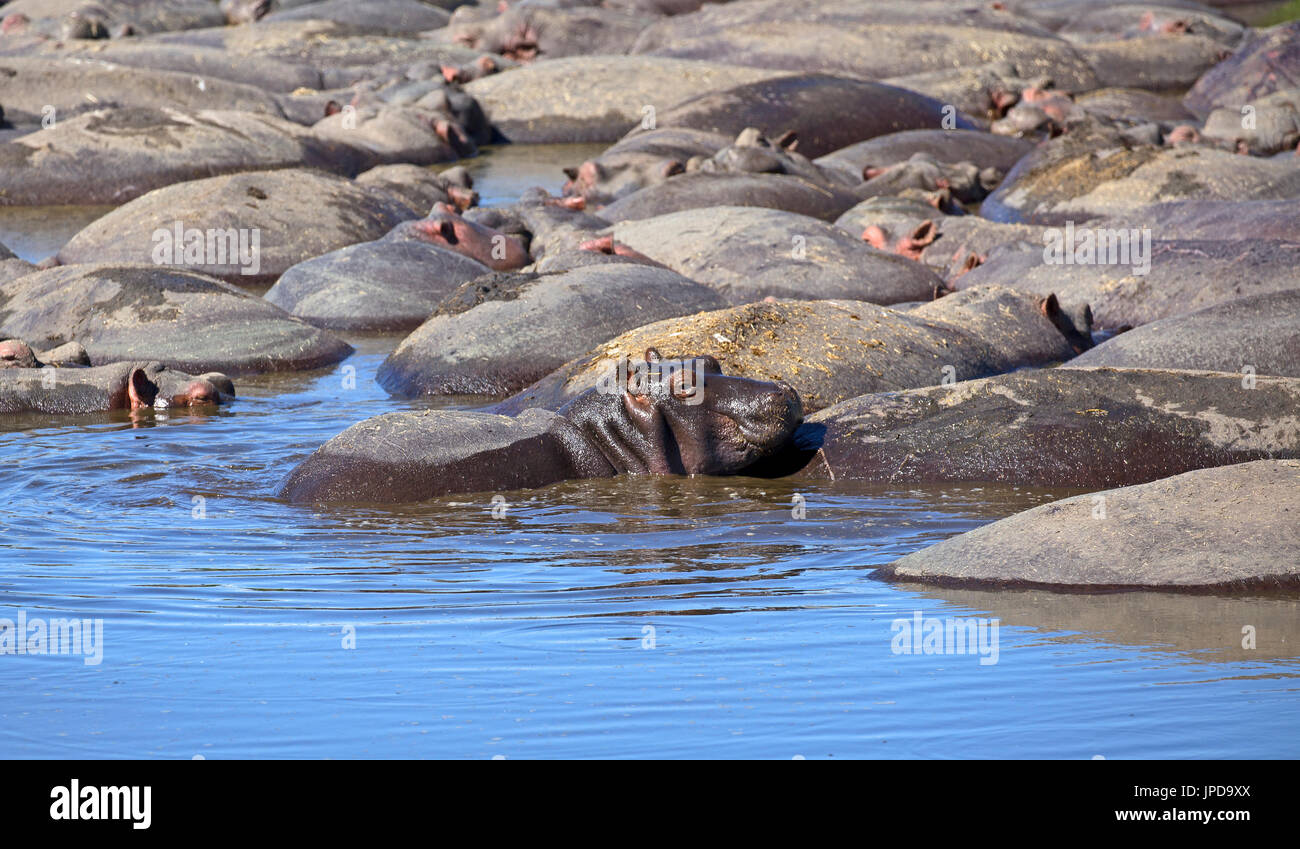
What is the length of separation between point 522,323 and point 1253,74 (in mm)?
14775

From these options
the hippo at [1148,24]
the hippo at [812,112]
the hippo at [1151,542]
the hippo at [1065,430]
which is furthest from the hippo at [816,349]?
the hippo at [1148,24]

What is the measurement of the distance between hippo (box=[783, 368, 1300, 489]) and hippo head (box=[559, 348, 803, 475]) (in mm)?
337

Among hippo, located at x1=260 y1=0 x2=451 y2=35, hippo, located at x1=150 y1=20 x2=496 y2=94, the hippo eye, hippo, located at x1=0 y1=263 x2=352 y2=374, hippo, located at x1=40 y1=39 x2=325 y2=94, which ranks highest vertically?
hippo, located at x1=260 y1=0 x2=451 y2=35

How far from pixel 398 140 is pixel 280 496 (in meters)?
12.9

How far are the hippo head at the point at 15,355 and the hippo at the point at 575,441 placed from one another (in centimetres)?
314

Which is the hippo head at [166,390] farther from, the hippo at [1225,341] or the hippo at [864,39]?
the hippo at [864,39]

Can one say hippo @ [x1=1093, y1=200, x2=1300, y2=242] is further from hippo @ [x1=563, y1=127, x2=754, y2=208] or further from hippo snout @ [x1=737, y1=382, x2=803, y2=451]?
hippo snout @ [x1=737, y1=382, x2=803, y2=451]

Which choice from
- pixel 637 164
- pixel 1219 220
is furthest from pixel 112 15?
pixel 1219 220

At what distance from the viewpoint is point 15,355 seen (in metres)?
9.93

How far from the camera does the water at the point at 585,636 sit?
4.11 m

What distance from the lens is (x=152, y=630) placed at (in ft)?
17.3

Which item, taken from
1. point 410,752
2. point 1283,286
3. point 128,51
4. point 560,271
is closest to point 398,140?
point 128,51

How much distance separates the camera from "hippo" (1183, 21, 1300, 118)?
21656 millimetres

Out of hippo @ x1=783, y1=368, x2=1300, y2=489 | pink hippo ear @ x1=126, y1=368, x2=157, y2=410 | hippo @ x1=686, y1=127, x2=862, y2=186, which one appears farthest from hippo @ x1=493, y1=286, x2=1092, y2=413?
hippo @ x1=686, y1=127, x2=862, y2=186
